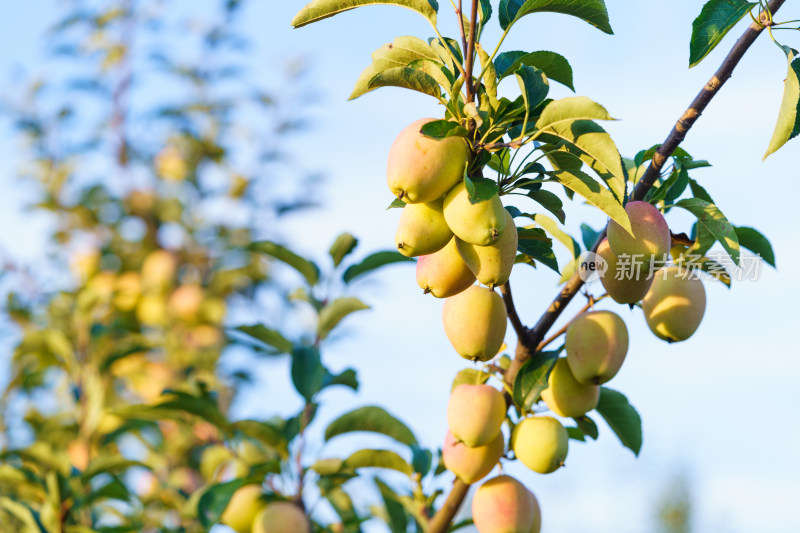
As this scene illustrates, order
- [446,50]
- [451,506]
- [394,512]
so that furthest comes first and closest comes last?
[394,512], [451,506], [446,50]

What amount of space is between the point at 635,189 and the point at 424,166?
35cm

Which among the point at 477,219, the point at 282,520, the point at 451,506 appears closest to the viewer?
the point at 477,219

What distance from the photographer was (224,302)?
10.8 ft

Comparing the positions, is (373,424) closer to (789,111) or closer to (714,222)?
(714,222)

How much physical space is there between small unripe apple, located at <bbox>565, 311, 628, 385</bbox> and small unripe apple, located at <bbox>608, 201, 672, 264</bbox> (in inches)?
4.8

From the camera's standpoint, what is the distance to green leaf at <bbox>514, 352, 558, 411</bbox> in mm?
996

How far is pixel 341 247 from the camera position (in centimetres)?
160

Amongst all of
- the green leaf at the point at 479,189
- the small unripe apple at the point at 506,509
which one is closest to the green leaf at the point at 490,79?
the green leaf at the point at 479,189

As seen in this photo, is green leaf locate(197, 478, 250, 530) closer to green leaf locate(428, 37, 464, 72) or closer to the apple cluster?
the apple cluster

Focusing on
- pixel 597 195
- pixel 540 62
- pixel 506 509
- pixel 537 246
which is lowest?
pixel 506 509

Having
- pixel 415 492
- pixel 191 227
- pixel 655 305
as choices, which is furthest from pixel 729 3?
pixel 191 227

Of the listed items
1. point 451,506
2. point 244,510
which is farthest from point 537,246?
point 244,510

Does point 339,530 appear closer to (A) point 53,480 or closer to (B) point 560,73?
(A) point 53,480

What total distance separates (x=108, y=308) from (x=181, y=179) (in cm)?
66
